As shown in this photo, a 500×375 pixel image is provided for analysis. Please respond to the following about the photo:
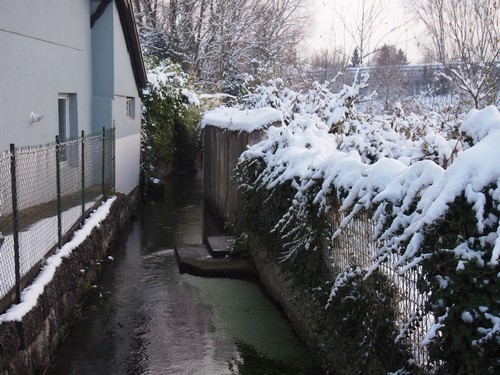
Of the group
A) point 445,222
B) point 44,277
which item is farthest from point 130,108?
point 445,222

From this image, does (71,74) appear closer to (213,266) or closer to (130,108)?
(213,266)

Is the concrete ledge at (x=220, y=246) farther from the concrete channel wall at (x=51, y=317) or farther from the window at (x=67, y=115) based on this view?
the window at (x=67, y=115)

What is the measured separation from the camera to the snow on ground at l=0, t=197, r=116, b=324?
4.75m

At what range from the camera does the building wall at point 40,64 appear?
26.8 ft

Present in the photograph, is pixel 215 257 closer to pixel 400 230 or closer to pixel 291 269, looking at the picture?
pixel 291 269

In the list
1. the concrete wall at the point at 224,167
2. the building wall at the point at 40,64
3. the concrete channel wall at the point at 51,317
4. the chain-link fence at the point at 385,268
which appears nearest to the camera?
the chain-link fence at the point at 385,268

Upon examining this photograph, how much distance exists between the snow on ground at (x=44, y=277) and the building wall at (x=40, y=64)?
4.85ft

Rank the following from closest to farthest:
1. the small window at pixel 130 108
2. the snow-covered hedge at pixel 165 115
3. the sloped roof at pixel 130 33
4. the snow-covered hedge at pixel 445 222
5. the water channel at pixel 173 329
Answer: the snow-covered hedge at pixel 445 222
the water channel at pixel 173 329
the sloped roof at pixel 130 33
the small window at pixel 130 108
the snow-covered hedge at pixel 165 115

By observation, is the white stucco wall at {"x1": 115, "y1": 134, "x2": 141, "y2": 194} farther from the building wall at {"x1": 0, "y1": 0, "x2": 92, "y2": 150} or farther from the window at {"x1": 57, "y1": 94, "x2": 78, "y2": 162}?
the window at {"x1": 57, "y1": 94, "x2": 78, "y2": 162}

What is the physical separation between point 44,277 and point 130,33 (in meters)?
10.4

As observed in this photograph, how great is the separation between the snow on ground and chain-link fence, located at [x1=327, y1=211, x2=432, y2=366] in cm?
249

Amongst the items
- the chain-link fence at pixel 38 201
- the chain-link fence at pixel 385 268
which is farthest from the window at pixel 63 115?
the chain-link fence at pixel 385 268

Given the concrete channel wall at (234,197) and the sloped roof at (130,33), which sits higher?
the sloped roof at (130,33)

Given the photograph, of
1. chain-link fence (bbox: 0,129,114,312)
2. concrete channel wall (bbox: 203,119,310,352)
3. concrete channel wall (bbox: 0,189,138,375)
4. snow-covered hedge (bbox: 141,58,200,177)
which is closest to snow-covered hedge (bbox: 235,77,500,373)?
concrete channel wall (bbox: 203,119,310,352)
